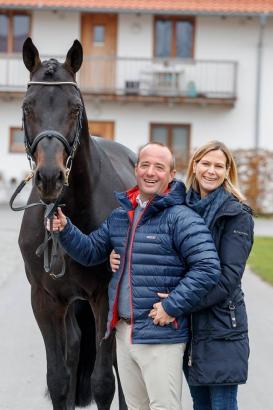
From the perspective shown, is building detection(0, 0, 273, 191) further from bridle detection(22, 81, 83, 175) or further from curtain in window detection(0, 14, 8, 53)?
bridle detection(22, 81, 83, 175)

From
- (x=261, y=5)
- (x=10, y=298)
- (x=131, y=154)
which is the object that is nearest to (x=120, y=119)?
(x=261, y=5)

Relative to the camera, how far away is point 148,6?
26891 millimetres

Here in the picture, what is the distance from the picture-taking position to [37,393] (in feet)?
20.4

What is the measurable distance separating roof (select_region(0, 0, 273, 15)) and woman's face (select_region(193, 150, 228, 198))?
923 inches

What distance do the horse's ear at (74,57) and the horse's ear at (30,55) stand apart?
0.56ft

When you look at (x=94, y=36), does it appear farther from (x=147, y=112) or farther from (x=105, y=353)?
(x=105, y=353)

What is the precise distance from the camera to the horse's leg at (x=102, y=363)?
481cm

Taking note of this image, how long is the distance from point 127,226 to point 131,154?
2.82 meters

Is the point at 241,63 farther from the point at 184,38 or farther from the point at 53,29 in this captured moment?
the point at 53,29

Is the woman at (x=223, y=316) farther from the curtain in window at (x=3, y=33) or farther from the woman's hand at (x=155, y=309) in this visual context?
the curtain in window at (x=3, y=33)

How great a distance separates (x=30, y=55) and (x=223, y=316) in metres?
1.79

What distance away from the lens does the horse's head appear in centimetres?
383

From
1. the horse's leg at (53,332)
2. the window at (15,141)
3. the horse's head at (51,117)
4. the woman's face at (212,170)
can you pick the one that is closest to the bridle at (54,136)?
the horse's head at (51,117)

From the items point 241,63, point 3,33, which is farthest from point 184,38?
Result: point 3,33
